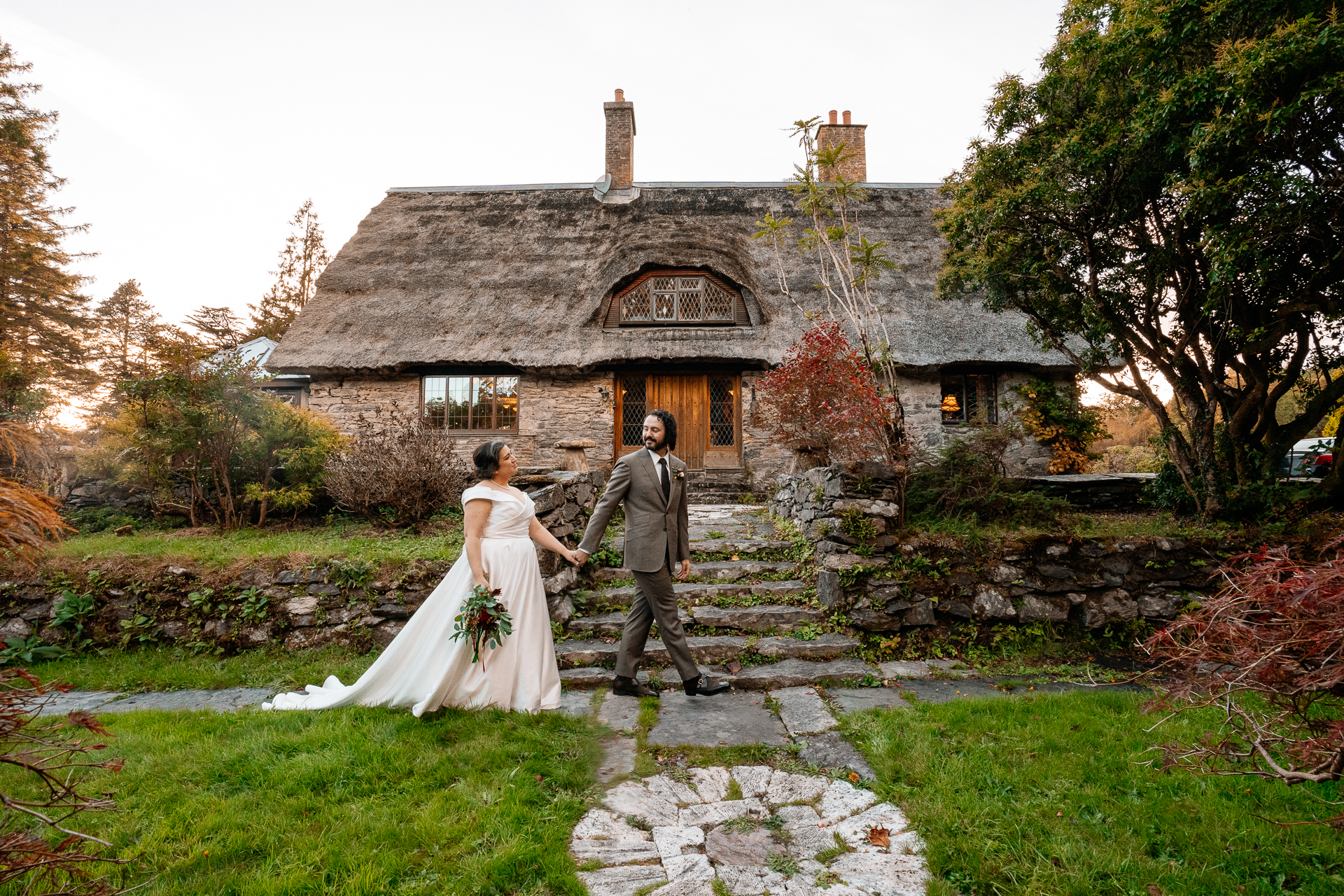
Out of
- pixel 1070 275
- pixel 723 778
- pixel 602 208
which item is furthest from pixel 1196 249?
pixel 602 208

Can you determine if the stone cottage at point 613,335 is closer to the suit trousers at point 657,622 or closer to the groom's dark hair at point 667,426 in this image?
the groom's dark hair at point 667,426

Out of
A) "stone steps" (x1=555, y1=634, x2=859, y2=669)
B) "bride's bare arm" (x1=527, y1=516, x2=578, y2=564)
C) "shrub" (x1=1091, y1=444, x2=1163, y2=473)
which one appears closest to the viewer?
"bride's bare arm" (x1=527, y1=516, x2=578, y2=564)

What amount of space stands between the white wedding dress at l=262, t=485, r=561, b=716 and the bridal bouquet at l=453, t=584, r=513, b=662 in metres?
0.07

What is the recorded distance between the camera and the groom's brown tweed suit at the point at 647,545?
4277 mm

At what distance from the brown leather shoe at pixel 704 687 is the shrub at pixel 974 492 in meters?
2.97

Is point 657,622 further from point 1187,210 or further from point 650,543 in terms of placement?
point 1187,210

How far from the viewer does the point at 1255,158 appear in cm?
485

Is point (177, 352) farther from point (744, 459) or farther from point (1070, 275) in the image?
point (1070, 275)

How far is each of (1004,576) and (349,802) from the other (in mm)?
5148

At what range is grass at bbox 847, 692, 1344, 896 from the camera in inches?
94.0

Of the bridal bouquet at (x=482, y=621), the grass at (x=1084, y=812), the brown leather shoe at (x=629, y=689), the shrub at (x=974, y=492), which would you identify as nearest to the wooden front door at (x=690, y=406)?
the shrub at (x=974, y=492)

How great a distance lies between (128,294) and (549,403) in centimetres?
2562

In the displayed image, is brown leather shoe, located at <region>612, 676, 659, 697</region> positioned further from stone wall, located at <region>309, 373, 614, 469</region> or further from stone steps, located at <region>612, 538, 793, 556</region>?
stone wall, located at <region>309, 373, 614, 469</region>

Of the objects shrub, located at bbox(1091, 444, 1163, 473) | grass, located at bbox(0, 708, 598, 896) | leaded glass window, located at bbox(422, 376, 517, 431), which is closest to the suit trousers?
grass, located at bbox(0, 708, 598, 896)
